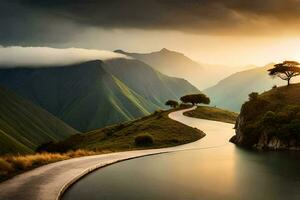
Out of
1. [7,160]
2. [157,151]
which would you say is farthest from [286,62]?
[7,160]

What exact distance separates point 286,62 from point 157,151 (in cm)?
5693

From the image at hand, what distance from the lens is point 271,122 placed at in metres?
77.4

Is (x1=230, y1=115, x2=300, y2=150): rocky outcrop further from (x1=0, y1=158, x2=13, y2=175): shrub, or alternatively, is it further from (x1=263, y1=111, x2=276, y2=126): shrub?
(x1=0, y1=158, x2=13, y2=175): shrub

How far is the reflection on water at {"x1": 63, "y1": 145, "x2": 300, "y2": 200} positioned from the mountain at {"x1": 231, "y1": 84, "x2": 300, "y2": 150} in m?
10.1

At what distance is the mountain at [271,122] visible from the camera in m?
73.3

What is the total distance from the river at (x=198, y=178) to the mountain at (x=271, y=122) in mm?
6730

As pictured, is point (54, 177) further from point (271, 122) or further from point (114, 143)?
point (271, 122)

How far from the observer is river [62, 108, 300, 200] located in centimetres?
3603

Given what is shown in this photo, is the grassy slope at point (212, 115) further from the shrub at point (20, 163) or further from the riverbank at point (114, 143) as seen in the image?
the shrub at point (20, 163)

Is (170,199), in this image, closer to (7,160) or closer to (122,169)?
(122,169)

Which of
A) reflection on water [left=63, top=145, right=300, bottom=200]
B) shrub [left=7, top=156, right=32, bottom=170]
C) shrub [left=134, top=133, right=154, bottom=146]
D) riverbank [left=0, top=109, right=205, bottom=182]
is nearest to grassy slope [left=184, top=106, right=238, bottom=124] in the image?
riverbank [left=0, top=109, right=205, bottom=182]

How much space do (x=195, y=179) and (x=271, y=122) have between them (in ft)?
125

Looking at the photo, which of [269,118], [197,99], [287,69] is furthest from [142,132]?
[197,99]

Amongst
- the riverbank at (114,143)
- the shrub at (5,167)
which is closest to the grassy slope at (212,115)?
the riverbank at (114,143)
